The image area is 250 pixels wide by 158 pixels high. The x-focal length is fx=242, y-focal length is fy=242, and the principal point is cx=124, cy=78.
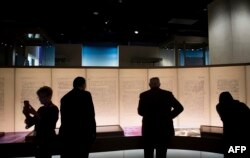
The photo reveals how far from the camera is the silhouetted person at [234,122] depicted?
2.98 meters

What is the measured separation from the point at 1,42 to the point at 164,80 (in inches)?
198

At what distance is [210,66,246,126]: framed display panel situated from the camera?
4492 mm

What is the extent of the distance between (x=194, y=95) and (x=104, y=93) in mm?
1818

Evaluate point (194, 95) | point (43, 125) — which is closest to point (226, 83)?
point (194, 95)

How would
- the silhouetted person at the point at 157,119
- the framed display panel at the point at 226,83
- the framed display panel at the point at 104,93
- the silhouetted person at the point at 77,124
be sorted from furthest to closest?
the framed display panel at the point at 104,93 → the framed display panel at the point at 226,83 → the silhouetted person at the point at 157,119 → the silhouetted person at the point at 77,124

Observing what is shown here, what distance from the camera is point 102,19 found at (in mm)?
8383

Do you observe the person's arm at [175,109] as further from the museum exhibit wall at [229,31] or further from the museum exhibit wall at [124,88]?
the museum exhibit wall at [229,31]

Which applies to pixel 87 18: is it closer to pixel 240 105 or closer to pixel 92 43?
pixel 92 43

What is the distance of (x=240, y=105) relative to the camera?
118 inches

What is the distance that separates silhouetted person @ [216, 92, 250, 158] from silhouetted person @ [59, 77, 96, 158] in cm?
167

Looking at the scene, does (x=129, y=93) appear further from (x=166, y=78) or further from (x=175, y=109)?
(x=175, y=109)

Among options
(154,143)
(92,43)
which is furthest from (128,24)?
(154,143)

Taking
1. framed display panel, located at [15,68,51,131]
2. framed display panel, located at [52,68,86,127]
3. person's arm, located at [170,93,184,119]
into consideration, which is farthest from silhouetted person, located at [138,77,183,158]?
framed display panel, located at [15,68,51,131]

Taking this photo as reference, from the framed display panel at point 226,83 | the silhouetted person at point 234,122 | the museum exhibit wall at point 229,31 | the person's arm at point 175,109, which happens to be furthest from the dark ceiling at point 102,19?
the silhouetted person at point 234,122
